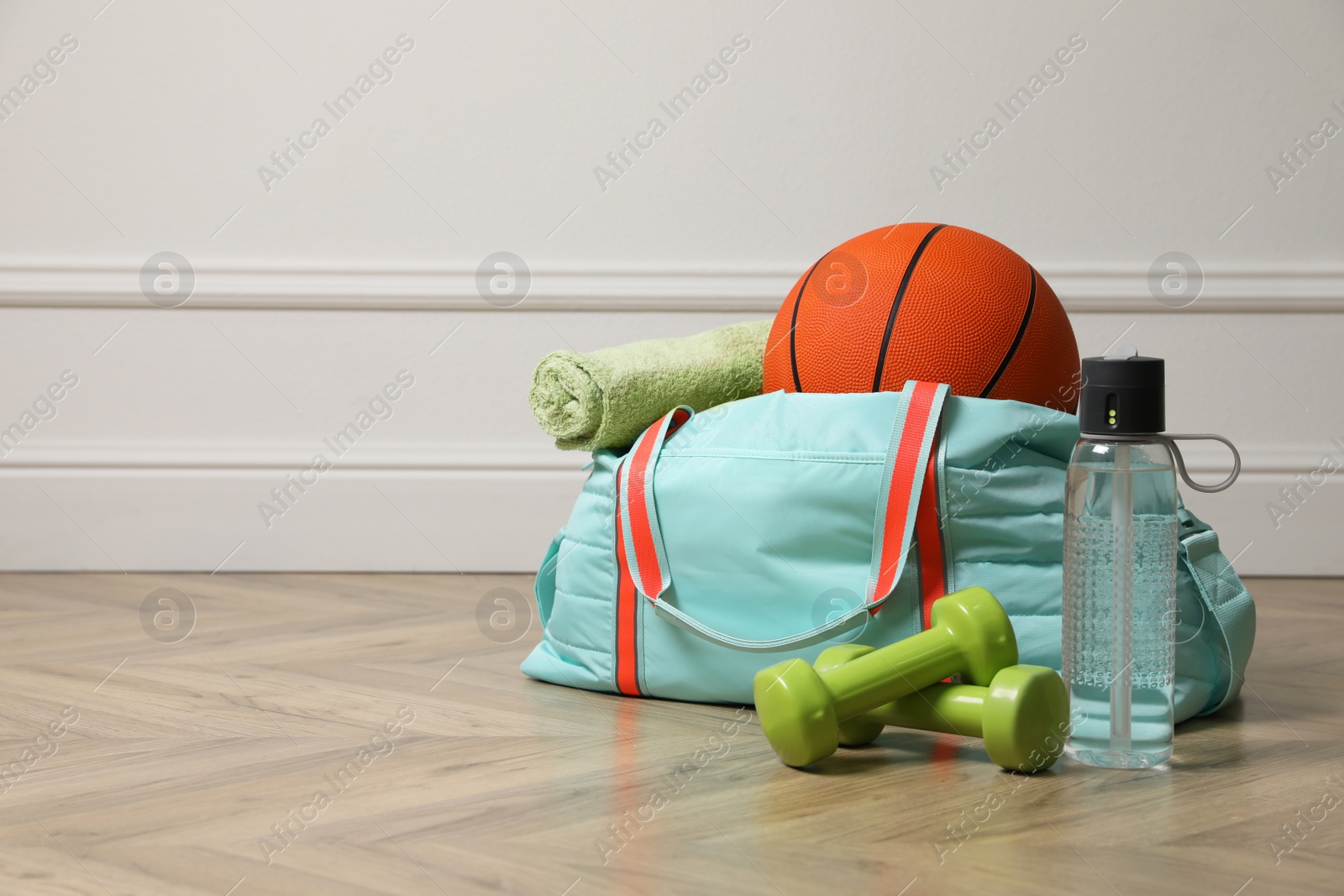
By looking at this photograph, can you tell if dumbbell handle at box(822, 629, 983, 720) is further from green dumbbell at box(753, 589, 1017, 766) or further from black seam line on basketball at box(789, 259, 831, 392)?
black seam line on basketball at box(789, 259, 831, 392)

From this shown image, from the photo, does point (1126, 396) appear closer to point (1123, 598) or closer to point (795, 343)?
point (1123, 598)

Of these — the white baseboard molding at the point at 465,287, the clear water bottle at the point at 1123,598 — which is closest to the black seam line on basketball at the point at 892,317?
the clear water bottle at the point at 1123,598

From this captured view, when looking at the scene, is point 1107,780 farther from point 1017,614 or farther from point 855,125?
point 855,125

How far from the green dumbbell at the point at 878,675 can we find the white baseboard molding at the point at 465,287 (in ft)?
4.60

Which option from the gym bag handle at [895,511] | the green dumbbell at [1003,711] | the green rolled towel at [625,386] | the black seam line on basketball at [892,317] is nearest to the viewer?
the green dumbbell at [1003,711]

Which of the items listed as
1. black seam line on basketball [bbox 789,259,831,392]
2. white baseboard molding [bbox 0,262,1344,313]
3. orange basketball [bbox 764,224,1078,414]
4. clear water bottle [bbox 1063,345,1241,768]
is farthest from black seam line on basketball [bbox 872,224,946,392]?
white baseboard molding [bbox 0,262,1344,313]

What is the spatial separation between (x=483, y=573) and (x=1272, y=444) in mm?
1671

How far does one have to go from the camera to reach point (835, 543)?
1291 mm

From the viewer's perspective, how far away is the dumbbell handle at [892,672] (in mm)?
1114

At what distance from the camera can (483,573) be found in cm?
248

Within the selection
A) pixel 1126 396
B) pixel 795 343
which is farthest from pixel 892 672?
pixel 795 343

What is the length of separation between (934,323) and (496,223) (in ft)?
4.57

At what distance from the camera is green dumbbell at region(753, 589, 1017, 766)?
1.09 m

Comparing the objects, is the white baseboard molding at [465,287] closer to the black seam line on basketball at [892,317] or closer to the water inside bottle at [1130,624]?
the black seam line on basketball at [892,317]
